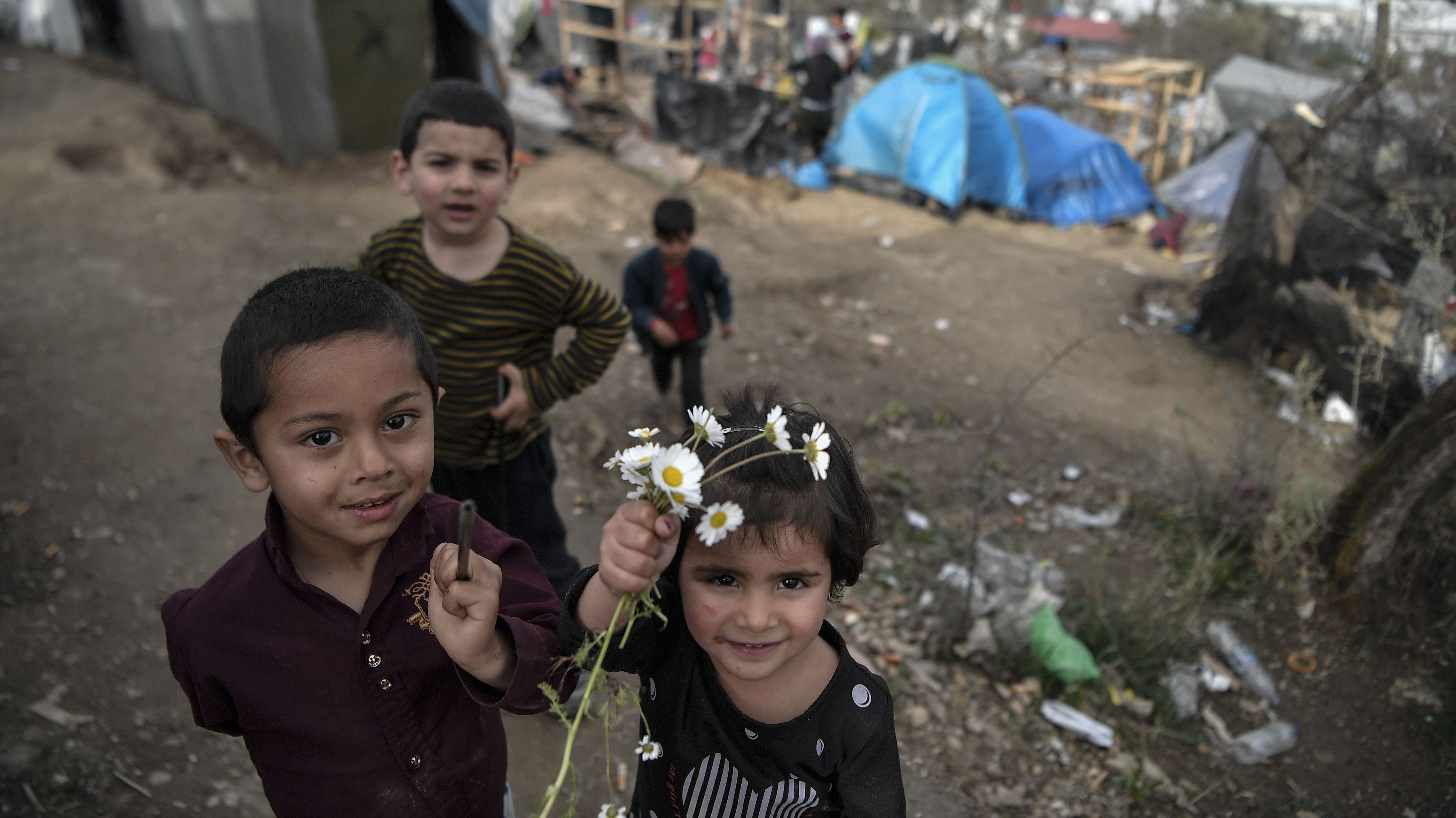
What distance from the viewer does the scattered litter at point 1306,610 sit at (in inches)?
138

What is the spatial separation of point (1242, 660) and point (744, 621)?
3.03m

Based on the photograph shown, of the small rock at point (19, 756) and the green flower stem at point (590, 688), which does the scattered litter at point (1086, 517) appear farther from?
the small rock at point (19, 756)

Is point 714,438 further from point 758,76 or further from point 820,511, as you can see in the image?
point 758,76

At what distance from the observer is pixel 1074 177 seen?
33.8 ft

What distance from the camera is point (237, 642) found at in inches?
48.7

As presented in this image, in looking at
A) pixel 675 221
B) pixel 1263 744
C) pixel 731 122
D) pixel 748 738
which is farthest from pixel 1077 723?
pixel 731 122

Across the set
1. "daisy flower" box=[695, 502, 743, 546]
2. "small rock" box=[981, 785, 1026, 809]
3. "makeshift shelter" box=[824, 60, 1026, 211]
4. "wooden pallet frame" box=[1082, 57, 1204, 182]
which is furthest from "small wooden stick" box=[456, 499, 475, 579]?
"wooden pallet frame" box=[1082, 57, 1204, 182]

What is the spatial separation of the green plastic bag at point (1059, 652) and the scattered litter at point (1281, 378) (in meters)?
4.06

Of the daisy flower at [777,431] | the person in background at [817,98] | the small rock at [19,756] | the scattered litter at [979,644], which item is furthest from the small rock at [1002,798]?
the person in background at [817,98]

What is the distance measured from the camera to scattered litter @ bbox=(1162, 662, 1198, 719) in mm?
3064

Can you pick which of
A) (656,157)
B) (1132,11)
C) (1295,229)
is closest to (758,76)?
(656,157)

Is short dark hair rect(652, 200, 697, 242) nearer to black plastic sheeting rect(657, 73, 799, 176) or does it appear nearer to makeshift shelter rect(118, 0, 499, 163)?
makeshift shelter rect(118, 0, 499, 163)

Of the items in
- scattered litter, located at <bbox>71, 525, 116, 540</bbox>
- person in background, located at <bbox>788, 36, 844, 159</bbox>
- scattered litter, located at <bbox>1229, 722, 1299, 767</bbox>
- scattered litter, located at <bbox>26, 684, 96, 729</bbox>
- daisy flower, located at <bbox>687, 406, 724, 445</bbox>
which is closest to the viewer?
daisy flower, located at <bbox>687, 406, 724, 445</bbox>

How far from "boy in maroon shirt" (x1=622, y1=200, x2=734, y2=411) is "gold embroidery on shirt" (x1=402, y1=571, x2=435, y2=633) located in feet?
9.37
